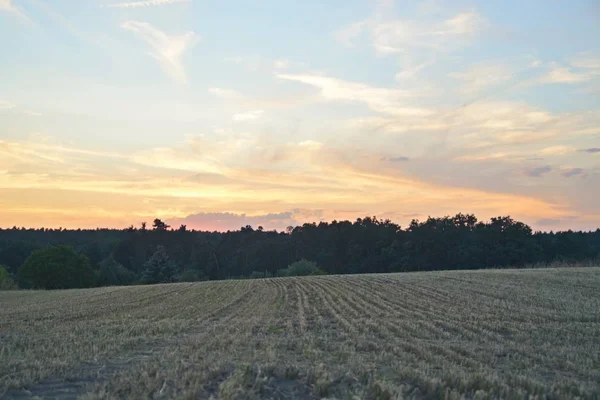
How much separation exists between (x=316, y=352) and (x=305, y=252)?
11534cm

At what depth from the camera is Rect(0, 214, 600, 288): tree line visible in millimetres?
92938

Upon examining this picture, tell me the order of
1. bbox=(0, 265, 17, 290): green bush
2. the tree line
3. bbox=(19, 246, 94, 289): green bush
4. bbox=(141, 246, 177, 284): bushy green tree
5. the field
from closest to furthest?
the field → bbox=(0, 265, 17, 290): green bush → bbox=(19, 246, 94, 289): green bush → the tree line → bbox=(141, 246, 177, 284): bushy green tree

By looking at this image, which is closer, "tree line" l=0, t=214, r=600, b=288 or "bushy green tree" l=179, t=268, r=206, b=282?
"tree line" l=0, t=214, r=600, b=288

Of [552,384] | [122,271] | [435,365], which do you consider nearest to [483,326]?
[435,365]

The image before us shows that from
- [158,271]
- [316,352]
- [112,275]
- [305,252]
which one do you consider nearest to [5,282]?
[112,275]

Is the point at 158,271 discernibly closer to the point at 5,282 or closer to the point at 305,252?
the point at 5,282

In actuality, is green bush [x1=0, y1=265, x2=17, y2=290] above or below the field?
below

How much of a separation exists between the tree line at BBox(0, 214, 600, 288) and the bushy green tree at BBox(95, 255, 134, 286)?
184 mm

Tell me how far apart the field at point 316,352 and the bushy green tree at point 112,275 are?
73.2 meters

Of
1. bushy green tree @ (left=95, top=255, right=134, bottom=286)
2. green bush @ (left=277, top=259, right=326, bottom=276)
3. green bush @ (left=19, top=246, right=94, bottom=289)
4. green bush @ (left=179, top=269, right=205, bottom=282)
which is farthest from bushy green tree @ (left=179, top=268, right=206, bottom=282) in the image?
green bush @ (left=19, top=246, right=94, bottom=289)

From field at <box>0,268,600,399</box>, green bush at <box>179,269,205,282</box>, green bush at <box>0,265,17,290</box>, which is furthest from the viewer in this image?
green bush at <box>179,269,205,282</box>

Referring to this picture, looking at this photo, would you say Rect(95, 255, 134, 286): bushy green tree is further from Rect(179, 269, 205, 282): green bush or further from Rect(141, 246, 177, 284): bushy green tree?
Rect(179, 269, 205, 282): green bush

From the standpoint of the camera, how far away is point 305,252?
127875mm

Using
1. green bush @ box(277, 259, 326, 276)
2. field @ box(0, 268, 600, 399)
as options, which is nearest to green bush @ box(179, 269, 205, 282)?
green bush @ box(277, 259, 326, 276)
